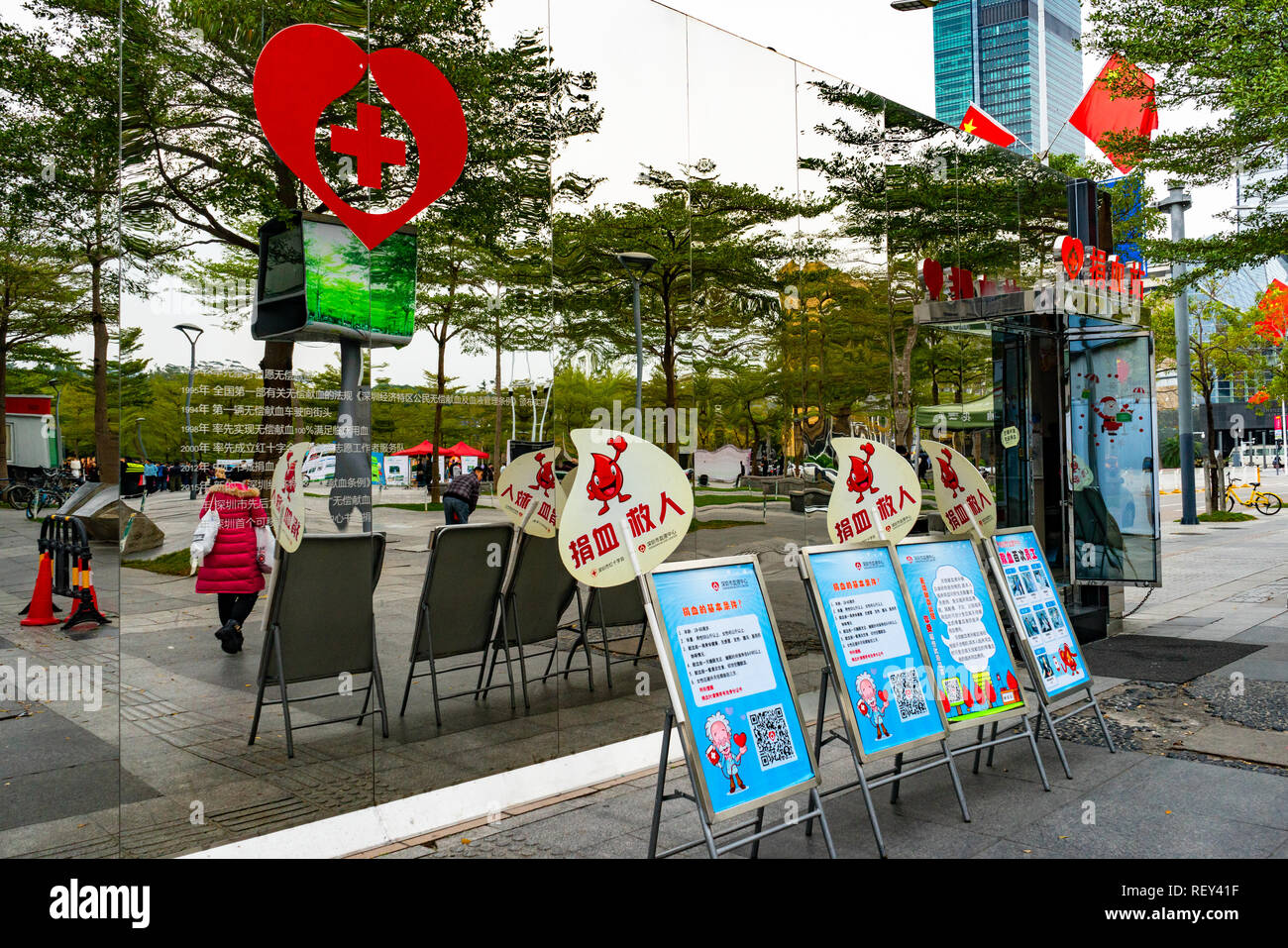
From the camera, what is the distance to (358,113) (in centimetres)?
429

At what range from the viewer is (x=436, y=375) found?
4785 mm

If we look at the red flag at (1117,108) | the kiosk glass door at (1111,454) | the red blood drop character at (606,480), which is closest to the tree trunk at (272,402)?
the red blood drop character at (606,480)

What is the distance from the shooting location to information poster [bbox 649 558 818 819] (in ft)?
11.8

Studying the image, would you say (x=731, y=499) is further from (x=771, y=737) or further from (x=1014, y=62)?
(x=1014, y=62)

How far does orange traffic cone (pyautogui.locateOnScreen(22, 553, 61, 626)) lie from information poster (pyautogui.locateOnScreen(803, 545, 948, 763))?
10.1 ft

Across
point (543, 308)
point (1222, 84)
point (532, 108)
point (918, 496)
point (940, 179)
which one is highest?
point (1222, 84)

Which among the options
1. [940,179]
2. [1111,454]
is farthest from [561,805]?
[1111,454]

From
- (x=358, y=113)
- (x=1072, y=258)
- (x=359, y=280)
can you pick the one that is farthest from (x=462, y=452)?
(x=1072, y=258)

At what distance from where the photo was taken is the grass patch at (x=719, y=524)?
6.23m

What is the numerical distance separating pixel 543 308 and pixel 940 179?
16.5 feet

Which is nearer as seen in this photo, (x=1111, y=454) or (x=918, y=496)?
(x=918, y=496)

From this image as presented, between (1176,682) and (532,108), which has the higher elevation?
(532,108)

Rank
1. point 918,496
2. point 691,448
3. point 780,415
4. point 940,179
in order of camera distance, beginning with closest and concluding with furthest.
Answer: point 918,496 → point 691,448 → point 780,415 → point 940,179

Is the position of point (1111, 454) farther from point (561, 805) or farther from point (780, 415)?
point (561, 805)
